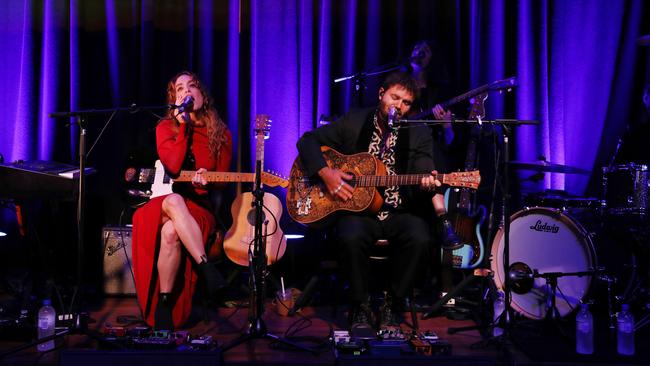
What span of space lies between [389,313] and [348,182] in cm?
83

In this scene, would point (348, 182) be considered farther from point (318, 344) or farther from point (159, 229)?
point (159, 229)

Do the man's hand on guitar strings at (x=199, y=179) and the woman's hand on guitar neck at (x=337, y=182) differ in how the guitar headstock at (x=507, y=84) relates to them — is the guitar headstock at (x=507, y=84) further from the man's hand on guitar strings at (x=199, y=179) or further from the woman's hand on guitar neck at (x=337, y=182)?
the man's hand on guitar strings at (x=199, y=179)

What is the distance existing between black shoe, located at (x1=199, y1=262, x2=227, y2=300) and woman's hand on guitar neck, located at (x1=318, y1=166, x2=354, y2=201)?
85 centimetres

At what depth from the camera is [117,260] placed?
4.95 metres

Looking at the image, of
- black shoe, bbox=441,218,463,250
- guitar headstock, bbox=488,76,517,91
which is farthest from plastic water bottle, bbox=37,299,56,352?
guitar headstock, bbox=488,76,517,91

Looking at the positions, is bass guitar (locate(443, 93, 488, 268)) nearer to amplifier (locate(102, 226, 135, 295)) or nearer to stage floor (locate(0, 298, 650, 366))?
stage floor (locate(0, 298, 650, 366))

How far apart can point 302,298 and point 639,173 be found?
2.24 metres

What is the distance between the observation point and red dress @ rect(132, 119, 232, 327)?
158 inches

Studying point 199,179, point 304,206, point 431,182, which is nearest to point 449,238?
point 431,182

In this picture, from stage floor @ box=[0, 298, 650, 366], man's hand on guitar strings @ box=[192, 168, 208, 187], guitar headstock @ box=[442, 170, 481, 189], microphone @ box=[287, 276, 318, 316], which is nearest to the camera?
stage floor @ box=[0, 298, 650, 366]

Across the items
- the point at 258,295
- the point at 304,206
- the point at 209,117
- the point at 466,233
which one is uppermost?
the point at 209,117

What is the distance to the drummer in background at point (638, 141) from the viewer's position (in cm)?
451

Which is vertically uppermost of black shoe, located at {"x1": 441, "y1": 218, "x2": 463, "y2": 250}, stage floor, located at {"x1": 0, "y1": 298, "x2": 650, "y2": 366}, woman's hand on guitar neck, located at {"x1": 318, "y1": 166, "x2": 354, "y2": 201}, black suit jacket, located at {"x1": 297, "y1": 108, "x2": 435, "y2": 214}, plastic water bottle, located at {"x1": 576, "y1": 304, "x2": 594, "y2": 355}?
black suit jacket, located at {"x1": 297, "y1": 108, "x2": 435, "y2": 214}

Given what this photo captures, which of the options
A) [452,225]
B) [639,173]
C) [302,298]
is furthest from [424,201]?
[639,173]
